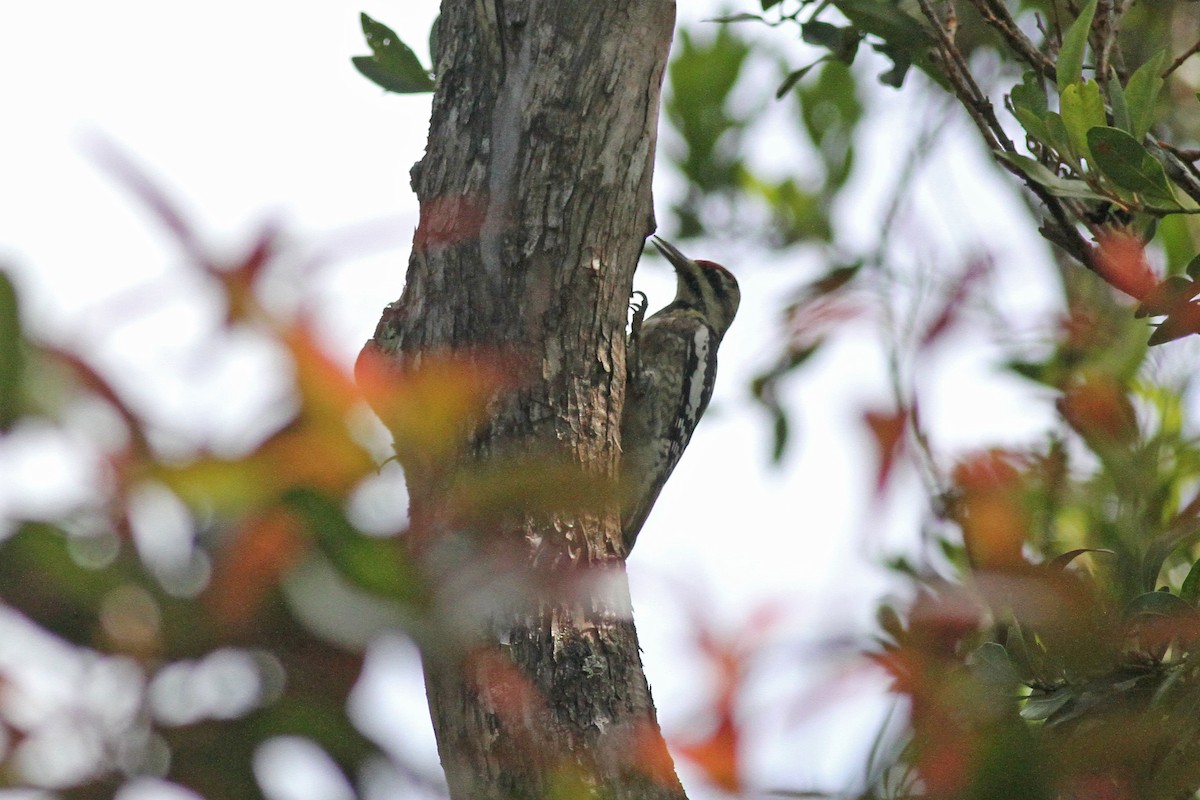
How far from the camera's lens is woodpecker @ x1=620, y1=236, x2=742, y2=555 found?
4.20m

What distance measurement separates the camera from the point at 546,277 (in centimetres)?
282

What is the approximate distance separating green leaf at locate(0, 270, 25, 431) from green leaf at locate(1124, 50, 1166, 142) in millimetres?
2130

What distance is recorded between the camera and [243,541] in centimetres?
73

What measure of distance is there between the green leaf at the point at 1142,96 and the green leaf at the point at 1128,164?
146 mm


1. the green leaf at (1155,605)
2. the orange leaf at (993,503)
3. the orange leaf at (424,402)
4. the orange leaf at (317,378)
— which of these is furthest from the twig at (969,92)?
the orange leaf at (317,378)

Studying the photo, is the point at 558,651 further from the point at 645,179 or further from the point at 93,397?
the point at 93,397

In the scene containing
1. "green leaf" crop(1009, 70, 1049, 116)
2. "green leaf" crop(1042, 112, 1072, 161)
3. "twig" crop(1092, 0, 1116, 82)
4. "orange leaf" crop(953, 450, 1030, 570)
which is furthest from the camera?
"twig" crop(1092, 0, 1116, 82)

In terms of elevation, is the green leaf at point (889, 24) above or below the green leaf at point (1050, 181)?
above

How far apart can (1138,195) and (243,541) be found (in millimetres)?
1986

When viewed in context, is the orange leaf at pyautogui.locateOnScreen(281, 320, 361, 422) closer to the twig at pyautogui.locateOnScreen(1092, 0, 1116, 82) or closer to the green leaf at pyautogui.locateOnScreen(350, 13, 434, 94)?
the twig at pyautogui.locateOnScreen(1092, 0, 1116, 82)

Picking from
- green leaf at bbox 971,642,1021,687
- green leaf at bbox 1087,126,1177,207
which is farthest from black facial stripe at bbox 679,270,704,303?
green leaf at bbox 971,642,1021,687

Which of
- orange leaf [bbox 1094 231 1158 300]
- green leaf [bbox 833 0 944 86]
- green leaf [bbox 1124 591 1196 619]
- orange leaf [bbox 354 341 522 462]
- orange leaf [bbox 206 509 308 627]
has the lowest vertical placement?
orange leaf [bbox 206 509 308 627]

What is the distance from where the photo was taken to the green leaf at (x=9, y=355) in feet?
2.21

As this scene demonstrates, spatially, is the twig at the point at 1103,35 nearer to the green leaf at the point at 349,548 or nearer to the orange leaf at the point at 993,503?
the orange leaf at the point at 993,503
